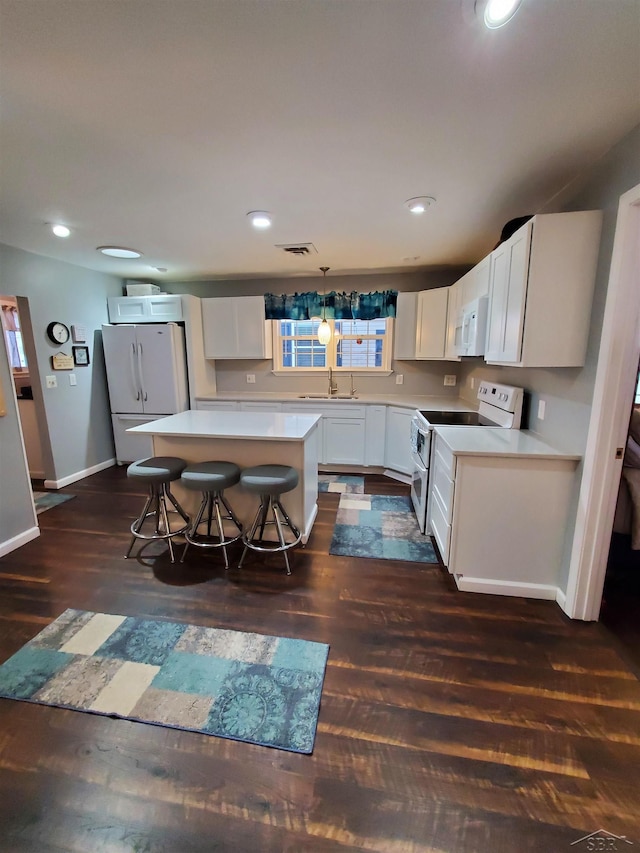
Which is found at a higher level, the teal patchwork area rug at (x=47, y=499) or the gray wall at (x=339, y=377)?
the gray wall at (x=339, y=377)

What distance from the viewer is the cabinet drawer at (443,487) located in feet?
7.48

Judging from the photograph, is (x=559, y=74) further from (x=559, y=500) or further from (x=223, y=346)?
(x=223, y=346)

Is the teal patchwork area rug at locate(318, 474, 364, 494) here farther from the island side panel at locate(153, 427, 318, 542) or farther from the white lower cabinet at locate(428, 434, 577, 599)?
the white lower cabinet at locate(428, 434, 577, 599)

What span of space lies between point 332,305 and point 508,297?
258cm

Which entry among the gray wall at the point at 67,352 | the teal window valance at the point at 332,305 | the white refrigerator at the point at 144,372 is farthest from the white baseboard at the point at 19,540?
the teal window valance at the point at 332,305

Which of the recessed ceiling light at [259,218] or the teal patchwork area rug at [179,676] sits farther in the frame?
the recessed ceiling light at [259,218]

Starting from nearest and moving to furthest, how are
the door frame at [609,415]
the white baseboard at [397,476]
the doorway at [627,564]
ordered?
the door frame at [609,415], the doorway at [627,564], the white baseboard at [397,476]

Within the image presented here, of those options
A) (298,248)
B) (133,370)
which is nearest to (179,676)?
(298,248)

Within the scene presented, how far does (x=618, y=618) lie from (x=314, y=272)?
4247 mm

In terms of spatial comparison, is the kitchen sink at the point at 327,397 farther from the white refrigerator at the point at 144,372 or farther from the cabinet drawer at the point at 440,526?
the cabinet drawer at the point at 440,526

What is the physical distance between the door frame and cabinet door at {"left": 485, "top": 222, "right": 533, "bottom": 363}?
1.25 ft

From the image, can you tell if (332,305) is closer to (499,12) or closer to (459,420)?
(459,420)

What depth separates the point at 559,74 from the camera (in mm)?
1273

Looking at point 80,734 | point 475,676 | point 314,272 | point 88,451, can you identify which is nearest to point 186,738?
point 80,734
